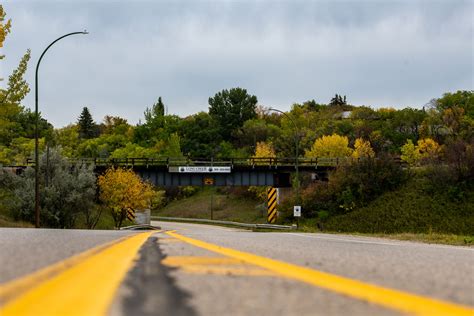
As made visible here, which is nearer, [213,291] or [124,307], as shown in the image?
[124,307]

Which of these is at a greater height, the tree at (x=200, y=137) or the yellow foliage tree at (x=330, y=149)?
the tree at (x=200, y=137)

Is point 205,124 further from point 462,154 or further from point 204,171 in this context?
point 462,154

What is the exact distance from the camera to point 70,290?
299 cm

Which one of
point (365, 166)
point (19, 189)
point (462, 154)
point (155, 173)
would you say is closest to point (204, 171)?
point (155, 173)

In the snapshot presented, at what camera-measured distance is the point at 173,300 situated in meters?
2.79

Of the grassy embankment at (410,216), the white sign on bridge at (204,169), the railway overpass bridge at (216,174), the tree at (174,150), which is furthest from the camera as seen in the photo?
the tree at (174,150)

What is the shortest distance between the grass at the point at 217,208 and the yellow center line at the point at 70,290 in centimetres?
7467

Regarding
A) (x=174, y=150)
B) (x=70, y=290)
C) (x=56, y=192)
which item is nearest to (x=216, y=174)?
(x=56, y=192)

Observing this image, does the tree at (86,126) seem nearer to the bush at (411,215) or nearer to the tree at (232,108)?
the tree at (232,108)

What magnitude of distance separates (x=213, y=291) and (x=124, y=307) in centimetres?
69

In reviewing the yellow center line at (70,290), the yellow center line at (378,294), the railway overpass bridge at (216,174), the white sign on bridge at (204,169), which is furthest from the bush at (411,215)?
the yellow center line at (70,290)

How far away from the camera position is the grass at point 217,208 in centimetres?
8656

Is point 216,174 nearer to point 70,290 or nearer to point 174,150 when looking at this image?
point 174,150

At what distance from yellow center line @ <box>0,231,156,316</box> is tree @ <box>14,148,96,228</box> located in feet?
126
